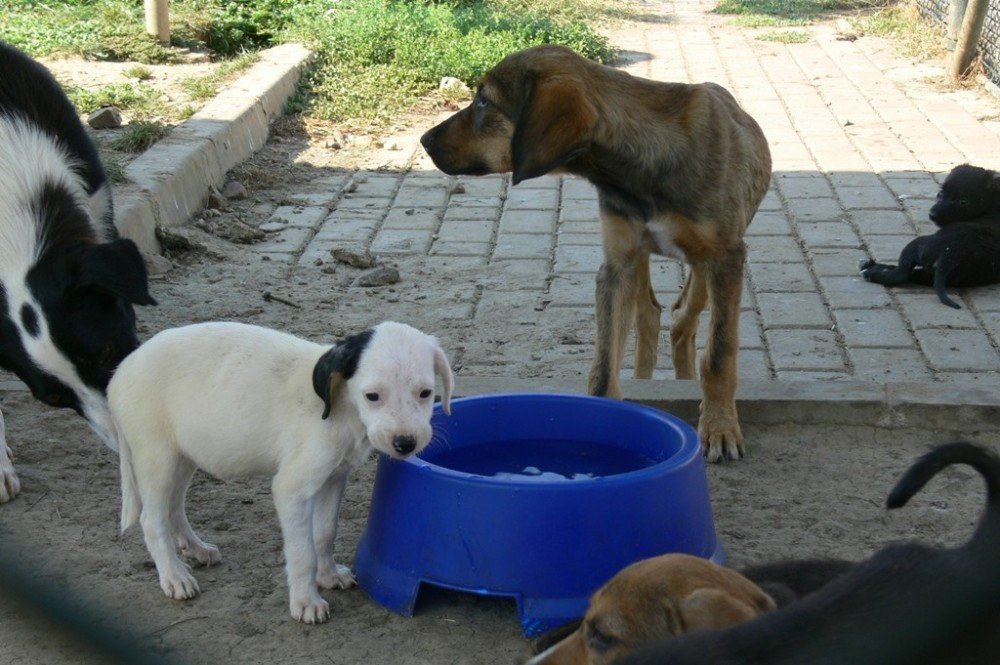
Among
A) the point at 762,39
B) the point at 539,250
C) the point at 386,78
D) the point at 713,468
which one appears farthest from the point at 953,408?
the point at 762,39

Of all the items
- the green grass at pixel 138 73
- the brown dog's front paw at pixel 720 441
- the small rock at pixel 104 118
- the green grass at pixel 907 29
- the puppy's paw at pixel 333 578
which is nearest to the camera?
the puppy's paw at pixel 333 578

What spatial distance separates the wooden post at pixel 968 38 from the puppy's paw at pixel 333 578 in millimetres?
9778

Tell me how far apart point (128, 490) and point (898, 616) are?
8.73 feet

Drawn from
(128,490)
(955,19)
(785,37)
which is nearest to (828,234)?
(128,490)

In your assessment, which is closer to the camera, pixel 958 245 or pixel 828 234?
pixel 958 245

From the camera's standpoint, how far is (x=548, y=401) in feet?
14.9

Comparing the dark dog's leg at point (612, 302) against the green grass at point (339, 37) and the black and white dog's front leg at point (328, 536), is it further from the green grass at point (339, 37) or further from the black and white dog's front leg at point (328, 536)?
the green grass at point (339, 37)

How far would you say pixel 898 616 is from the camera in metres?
2.23

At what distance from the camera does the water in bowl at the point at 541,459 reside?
4.51 meters

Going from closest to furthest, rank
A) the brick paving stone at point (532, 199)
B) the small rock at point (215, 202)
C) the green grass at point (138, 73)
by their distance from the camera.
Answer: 1. the small rock at point (215, 202)
2. the brick paving stone at point (532, 199)
3. the green grass at point (138, 73)

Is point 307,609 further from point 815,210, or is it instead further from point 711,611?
point 815,210

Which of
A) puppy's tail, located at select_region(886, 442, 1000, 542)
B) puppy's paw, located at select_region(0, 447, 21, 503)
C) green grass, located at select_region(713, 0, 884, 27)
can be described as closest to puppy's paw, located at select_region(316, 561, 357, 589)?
puppy's paw, located at select_region(0, 447, 21, 503)

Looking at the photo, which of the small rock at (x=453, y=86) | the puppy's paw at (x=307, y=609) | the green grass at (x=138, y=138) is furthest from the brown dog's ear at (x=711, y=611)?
the small rock at (x=453, y=86)

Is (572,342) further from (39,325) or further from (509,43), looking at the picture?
(509,43)
